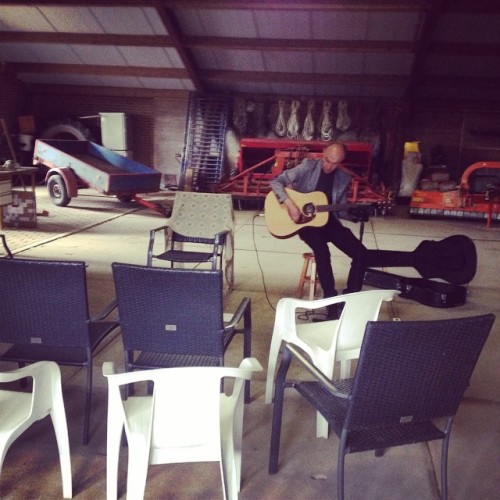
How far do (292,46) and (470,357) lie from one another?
343 inches

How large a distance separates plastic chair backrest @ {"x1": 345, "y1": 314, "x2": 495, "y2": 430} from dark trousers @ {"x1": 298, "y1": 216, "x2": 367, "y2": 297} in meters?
2.42

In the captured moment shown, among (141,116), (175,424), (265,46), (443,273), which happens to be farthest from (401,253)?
(141,116)

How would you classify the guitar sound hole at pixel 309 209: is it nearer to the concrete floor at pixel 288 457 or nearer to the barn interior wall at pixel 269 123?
the concrete floor at pixel 288 457

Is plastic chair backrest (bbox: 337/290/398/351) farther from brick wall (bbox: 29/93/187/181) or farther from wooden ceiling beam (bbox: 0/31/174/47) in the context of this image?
brick wall (bbox: 29/93/187/181)

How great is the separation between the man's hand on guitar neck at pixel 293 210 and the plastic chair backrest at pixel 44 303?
8.11ft

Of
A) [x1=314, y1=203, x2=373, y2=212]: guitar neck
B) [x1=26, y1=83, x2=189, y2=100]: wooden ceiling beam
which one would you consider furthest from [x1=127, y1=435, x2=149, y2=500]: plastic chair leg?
[x1=26, y1=83, x2=189, y2=100]: wooden ceiling beam

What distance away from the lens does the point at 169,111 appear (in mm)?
12305

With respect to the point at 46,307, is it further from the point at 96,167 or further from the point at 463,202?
the point at 463,202

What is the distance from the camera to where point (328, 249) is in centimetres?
432

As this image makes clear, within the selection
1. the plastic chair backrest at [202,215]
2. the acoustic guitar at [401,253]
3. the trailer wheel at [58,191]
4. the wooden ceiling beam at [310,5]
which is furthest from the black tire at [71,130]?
the acoustic guitar at [401,253]

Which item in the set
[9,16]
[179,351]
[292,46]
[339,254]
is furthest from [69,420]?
[9,16]

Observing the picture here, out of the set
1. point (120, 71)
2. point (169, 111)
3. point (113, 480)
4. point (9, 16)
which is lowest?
point (113, 480)

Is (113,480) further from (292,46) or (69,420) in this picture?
(292,46)

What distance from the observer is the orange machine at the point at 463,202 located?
872 centimetres
